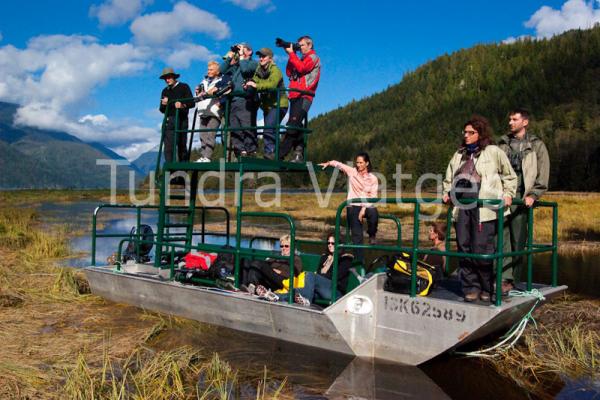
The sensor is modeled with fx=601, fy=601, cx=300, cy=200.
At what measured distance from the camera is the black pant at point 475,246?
6.61m

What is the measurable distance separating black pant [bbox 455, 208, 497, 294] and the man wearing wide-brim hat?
5057mm

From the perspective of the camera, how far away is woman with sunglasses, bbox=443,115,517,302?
6.61 metres

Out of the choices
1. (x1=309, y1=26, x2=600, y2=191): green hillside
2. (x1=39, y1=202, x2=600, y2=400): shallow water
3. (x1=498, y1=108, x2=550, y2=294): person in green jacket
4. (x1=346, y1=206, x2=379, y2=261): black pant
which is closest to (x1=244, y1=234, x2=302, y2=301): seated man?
(x1=39, y1=202, x2=600, y2=400): shallow water

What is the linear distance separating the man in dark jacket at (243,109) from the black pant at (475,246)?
11.7 ft

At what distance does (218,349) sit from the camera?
7840mm

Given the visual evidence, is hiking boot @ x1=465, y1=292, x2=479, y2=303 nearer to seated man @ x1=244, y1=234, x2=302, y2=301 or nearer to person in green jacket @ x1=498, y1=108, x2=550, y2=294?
person in green jacket @ x1=498, y1=108, x2=550, y2=294

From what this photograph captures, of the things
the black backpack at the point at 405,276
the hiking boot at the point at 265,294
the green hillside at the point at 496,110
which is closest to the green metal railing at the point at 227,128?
the hiking boot at the point at 265,294

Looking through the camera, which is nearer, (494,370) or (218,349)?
(494,370)

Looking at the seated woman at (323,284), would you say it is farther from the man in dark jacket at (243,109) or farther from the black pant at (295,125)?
the man in dark jacket at (243,109)

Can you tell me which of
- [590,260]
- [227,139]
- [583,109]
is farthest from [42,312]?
[583,109]

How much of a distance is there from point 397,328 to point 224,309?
2575 mm

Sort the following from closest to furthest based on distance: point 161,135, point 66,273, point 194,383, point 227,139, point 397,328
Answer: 1. point 194,383
2. point 397,328
3. point 227,139
4. point 161,135
5. point 66,273

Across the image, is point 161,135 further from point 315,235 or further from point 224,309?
point 315,235

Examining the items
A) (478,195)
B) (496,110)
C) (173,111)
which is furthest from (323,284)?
(496,110)
